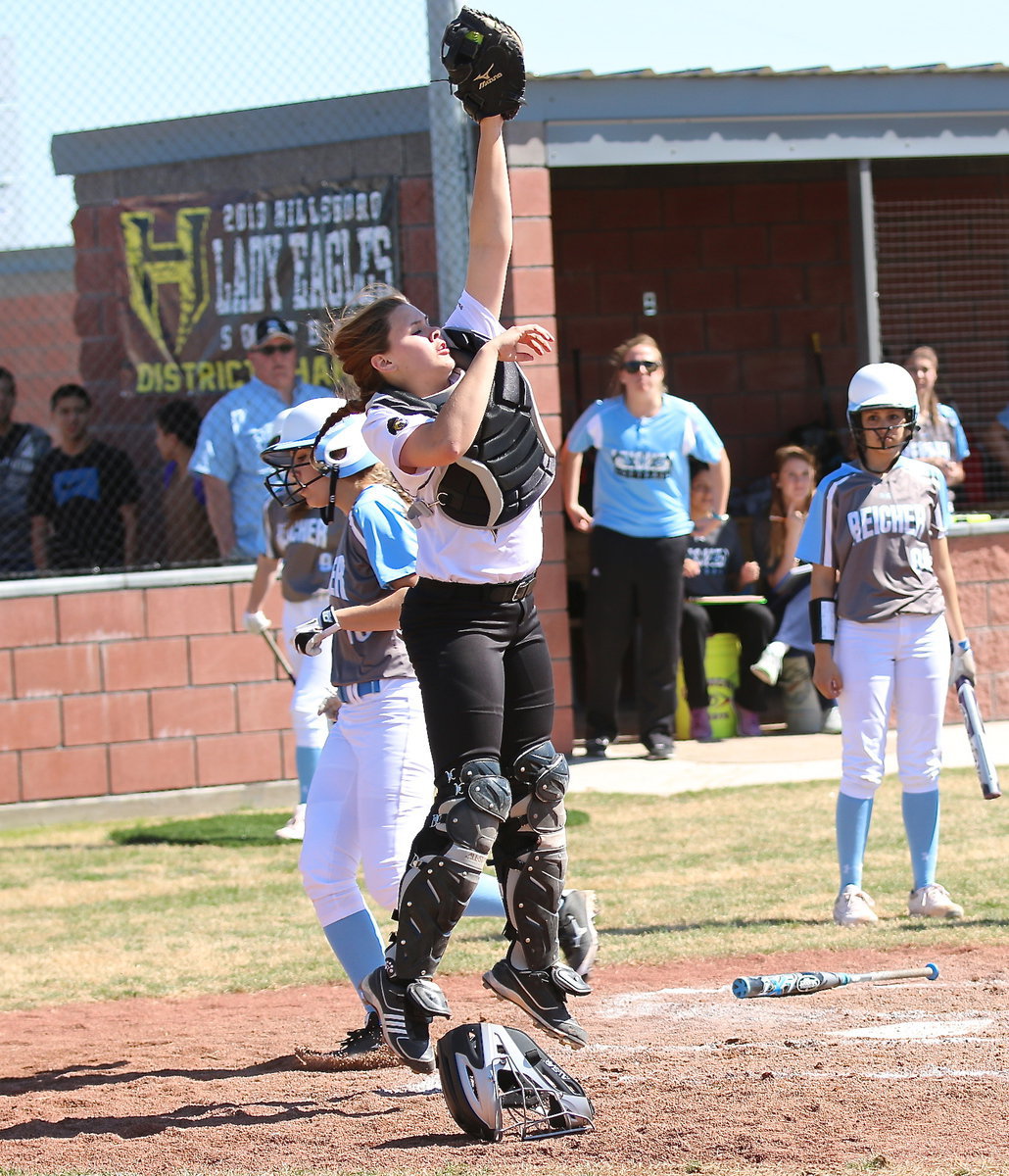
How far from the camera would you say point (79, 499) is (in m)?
10.1

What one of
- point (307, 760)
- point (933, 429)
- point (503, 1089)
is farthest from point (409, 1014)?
point (933, 429)

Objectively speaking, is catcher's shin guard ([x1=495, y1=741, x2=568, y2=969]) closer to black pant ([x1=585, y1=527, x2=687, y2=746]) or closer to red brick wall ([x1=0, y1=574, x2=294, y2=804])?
red brick wall ([x1=0, y1=574, x2=294, y2=804])

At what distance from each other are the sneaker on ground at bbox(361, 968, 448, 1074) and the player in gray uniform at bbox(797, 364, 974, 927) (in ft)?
8.20

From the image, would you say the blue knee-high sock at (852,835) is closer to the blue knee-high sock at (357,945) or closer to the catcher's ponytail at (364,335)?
the blue knee-high sock at (357,945)

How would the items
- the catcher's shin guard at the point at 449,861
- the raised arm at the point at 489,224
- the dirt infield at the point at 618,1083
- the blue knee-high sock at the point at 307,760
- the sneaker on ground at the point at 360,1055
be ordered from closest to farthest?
the dirt infield at the point at 618,1083, the catcher's shin guard at the point at 449,861, the raised arm at the point at 489,224, the sneaker on ground at the point at 360,1055, the blue knee-high sock at the point at 307,760

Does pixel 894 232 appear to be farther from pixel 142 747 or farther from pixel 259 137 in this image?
pixel 142 747

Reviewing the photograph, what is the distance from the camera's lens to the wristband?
245 inches

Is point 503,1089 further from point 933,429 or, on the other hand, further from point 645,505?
point 933,429

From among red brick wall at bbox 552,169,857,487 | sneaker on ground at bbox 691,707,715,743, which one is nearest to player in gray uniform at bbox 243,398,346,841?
sneaker on ground at bbox 691,707,715,743

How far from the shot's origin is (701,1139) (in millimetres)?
3656

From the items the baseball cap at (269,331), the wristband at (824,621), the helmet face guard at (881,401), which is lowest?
the wristband at (824,621)

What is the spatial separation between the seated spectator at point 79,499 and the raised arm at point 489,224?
6.18 metres

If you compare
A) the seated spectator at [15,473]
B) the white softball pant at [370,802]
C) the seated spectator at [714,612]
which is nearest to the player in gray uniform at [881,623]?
the white softball pant at [370,802]

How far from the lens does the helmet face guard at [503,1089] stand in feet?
12.2
